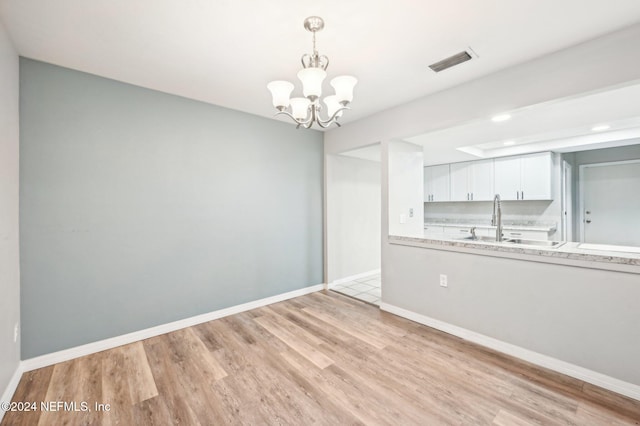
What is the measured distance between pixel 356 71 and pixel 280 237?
2.33 m

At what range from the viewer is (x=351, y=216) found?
4754 millimetres

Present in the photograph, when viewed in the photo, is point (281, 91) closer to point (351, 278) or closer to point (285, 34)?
point (285, 34)

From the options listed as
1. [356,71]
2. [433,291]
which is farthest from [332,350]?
[356,71]

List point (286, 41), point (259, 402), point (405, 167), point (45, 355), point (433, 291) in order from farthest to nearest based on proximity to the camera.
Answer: point (405, 167), point (433, 291), point (45, 355), point (286, 41), point (259, 402)

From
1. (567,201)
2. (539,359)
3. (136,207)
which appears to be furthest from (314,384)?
(567,201)

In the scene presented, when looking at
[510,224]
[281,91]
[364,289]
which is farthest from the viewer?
[510,224]

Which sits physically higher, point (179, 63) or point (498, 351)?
point (179, 63)

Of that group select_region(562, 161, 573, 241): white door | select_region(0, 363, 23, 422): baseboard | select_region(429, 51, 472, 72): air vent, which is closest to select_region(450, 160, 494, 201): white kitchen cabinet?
select_region(562, 161, 573, 241): white door

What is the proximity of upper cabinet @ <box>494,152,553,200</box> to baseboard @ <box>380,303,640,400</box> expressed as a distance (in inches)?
138

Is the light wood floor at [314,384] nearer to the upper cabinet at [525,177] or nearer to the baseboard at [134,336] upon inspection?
the baseboard at [134,336]

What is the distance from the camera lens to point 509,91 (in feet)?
7.73

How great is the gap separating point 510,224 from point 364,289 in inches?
136

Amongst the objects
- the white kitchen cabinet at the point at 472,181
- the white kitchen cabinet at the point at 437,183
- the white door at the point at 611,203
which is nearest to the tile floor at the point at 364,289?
the white kitchen cabinet at the point at 437,183

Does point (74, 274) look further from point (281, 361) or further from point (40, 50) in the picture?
point (281, 361)
